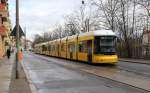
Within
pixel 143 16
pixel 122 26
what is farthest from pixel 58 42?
pixel 143 16

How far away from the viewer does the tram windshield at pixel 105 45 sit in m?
34.2

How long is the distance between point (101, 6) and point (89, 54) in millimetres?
34276

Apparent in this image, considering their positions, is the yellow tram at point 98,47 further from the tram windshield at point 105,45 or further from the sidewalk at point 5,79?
the sidewalk at point 5,79

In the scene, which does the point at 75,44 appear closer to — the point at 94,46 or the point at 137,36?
the point at 94,46

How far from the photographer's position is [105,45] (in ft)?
112

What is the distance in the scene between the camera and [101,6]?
6956cm

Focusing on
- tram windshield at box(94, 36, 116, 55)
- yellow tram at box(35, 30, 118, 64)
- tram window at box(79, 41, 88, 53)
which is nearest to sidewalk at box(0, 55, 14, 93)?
yellow tram at box(35, 30, 118, 64)

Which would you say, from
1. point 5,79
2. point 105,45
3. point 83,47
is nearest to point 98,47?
point 105,45

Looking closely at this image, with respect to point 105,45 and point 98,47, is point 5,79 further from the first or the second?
point 105,45

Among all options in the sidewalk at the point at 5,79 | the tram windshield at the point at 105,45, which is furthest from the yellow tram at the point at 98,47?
the sidewalk at the point at 5,79

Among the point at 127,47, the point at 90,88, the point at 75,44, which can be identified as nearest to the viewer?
the point at 90,88

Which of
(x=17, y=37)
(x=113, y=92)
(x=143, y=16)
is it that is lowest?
(x=113, y=92)

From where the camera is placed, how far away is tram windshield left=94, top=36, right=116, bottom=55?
34.2m

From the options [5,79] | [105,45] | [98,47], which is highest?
[105,45]
